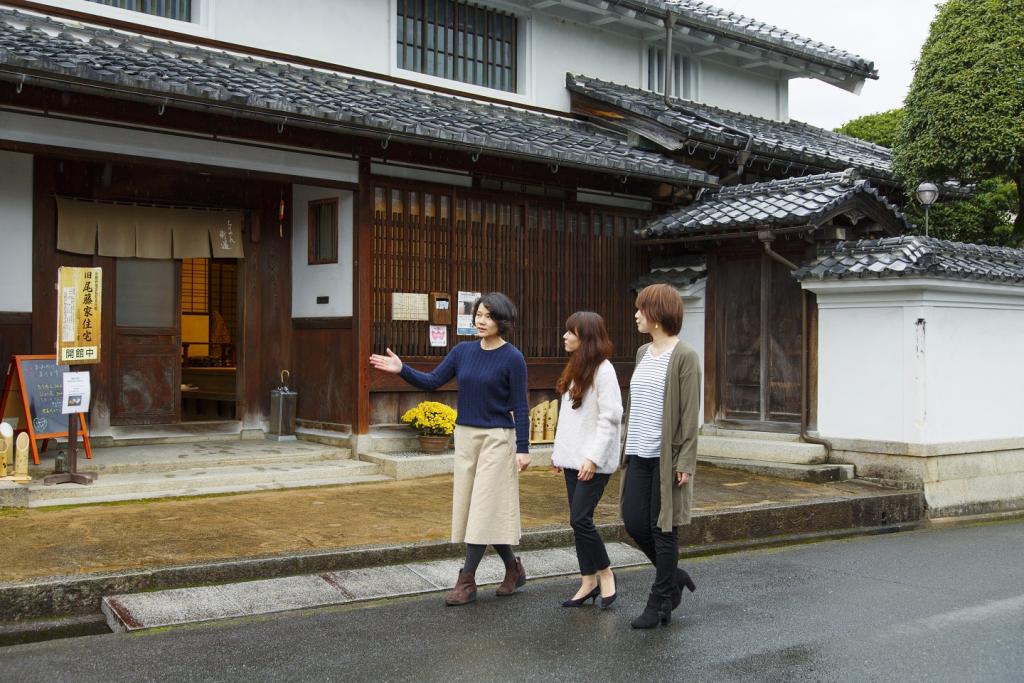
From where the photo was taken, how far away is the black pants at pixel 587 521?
6543mm

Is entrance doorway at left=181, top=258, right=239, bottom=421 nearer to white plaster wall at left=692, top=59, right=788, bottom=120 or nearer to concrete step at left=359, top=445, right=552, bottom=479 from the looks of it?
concrete step at left=359, top=445, right=552, bottom=479

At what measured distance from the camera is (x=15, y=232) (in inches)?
416

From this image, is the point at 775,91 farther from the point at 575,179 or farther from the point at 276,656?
the point at 276,656

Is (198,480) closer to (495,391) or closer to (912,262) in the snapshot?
(495,391)

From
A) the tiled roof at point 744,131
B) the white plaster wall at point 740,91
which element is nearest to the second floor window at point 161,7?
the tiled roof at point 744,131

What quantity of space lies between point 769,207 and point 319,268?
Result: 19.3 ft

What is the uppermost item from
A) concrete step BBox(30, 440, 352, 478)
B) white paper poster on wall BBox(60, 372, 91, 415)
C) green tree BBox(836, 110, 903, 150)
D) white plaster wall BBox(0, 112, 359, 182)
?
green tree BBox(836, 110, 903, 150)

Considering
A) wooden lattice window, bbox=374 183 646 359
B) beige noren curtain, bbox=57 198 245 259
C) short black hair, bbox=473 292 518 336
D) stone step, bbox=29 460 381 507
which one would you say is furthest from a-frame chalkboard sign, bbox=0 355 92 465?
short black hair, bbox=473 292 518 336

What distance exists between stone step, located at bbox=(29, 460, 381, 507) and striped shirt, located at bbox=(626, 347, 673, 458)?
5108 millimetres

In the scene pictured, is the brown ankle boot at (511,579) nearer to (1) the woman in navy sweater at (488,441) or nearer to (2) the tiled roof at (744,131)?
(1) the woman in navy sweater at (488,441)

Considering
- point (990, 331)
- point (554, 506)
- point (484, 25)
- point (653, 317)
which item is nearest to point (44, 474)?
point (554, 506)

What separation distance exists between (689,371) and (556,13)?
34.7 ft

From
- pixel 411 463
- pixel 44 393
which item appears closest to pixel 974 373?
pixel 411 463

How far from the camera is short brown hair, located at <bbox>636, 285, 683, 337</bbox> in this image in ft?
21.0
